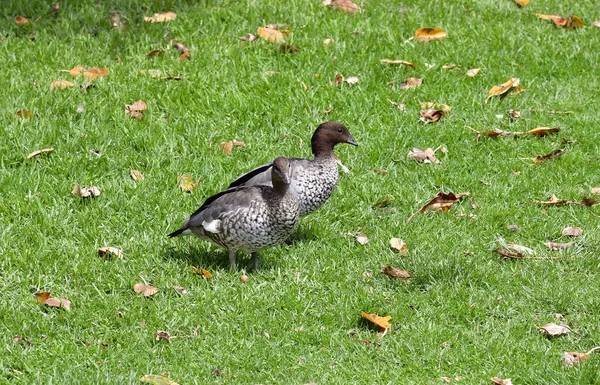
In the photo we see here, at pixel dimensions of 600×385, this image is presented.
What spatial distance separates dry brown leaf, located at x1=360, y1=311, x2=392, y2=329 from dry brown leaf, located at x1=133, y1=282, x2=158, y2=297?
1298mm

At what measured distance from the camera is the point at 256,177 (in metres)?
6.82

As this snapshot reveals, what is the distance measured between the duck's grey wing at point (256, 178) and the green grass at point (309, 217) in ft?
1.51

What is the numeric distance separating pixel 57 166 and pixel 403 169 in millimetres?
2659

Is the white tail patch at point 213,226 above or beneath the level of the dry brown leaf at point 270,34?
above

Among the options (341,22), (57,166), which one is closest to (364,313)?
(57,166)

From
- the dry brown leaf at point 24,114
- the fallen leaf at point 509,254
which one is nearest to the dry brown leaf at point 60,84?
the dry brown leaf at point 24,114

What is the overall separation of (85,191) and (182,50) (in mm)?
2483

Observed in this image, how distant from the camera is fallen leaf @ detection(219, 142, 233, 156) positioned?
7.83m

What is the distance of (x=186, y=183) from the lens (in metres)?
7.34

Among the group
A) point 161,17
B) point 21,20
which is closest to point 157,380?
point 161,17

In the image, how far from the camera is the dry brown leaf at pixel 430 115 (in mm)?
8375

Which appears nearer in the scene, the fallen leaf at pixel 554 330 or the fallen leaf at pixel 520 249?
the fallen leaf at pixel 554 330

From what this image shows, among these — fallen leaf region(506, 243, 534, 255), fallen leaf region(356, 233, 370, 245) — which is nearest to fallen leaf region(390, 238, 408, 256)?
fallen leaf region(356, 233, 370, 245)

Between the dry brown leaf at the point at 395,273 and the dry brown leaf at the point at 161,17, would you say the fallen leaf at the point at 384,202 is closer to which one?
the dry brown leaf at the point at 395,273
